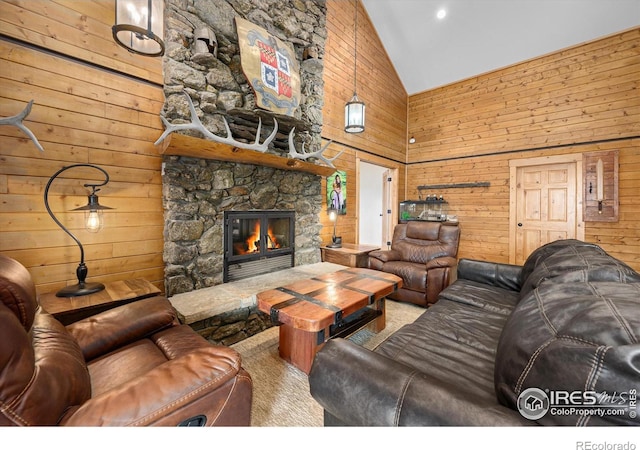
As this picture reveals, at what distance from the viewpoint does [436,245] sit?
367 cm

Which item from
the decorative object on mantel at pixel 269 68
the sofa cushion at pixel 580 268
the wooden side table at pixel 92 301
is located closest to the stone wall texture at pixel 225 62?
the decorative object on mantel at pixel 269 68

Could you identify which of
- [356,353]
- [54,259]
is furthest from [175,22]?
[356,353]

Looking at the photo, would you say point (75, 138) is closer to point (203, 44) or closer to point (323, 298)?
point (203, 44)

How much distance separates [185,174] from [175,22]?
1402mm

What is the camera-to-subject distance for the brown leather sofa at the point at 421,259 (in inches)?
118

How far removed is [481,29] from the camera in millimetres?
4379

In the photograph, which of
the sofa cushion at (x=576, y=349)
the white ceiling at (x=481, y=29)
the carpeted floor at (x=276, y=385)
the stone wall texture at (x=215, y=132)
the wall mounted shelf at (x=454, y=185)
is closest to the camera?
the sofa cushion at (x=576, y=349)

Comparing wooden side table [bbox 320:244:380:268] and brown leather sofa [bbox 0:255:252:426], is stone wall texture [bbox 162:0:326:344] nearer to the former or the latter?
brown leather sofa [bbox 0:255:252:426]

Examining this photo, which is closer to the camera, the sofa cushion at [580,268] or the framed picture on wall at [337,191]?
the sofa cushion at [580,268]

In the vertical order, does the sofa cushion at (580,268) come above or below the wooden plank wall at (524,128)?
below

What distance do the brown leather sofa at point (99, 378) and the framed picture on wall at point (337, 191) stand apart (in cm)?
322

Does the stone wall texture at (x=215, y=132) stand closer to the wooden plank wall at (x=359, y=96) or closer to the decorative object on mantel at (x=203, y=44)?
the decorative object on mantel at (x=203, y=44)

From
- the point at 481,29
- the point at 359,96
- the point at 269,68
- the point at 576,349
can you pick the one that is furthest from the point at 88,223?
the point at 481,29

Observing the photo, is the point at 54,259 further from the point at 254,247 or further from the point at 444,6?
the point at 444,6
